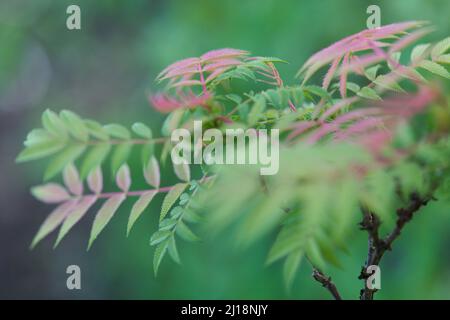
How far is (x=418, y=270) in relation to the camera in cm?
288

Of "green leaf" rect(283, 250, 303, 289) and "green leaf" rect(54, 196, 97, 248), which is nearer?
"green leaf" rect(283, 250, 303, 289)

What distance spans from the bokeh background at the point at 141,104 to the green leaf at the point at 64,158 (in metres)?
1.92

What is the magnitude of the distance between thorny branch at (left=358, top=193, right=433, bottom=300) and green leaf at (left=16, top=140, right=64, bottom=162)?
1.15 ft

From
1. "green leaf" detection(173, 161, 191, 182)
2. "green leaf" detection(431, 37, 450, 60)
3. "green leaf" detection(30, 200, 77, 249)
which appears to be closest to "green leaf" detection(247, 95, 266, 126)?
"green leaf" detection(173, 161, 191, 182)

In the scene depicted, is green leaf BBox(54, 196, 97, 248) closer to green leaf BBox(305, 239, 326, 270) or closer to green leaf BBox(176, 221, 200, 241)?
green leaf BBox(176, 221, 200, 241)

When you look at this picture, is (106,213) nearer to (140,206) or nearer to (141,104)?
(140,206)

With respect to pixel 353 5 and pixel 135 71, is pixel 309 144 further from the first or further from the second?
pixel 135 71

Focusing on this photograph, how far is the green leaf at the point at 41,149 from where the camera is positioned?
0.63m

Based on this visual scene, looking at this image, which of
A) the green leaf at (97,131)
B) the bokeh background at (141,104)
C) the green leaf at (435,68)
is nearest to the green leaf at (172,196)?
the green leaf at (97,131)

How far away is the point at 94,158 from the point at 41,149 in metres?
0.06

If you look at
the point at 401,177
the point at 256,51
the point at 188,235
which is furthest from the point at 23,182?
the point at 401,177

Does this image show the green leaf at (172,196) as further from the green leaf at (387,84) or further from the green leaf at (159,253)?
the green leaf at (387,84)

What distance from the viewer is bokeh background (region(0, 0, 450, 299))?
2824 millimetres

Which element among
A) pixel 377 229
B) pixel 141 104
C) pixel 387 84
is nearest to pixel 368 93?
pixel 387 84
